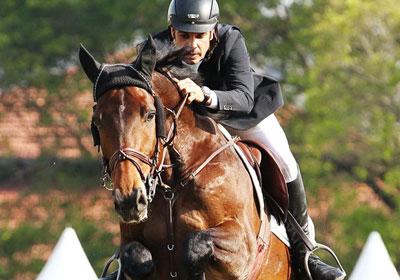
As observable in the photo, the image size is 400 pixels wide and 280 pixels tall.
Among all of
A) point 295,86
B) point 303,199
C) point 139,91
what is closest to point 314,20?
point 295,86

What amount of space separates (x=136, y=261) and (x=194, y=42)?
1341 millimetres

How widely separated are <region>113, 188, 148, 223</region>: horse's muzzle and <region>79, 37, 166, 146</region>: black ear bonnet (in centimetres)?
46

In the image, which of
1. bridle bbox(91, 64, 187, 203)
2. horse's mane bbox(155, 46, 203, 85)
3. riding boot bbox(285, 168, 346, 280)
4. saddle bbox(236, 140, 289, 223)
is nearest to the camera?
bridle bbox(91, 64, 187, 203)

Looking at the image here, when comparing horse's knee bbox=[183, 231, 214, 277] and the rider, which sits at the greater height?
the rider

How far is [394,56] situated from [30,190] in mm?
10295

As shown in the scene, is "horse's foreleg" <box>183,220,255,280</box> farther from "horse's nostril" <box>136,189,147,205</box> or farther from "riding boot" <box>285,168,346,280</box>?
"riding boot" <box>285,168,346,280</box>

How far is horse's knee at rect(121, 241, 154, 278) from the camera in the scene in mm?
7426

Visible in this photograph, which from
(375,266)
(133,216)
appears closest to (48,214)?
(375,266)

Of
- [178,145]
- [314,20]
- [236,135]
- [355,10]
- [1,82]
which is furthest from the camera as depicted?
[1,82]

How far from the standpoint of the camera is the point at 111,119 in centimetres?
702

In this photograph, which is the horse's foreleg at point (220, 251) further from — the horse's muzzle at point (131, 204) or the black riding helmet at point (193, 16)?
the black riding helmet at point (193, 16)

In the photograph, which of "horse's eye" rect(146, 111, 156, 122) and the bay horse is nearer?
the bay horse

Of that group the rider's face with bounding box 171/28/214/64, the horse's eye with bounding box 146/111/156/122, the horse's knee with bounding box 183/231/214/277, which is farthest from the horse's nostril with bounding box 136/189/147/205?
the rider's face with bounding box 171/28/214/64

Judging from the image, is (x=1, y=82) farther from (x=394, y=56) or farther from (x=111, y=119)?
(x=111, y=119)
